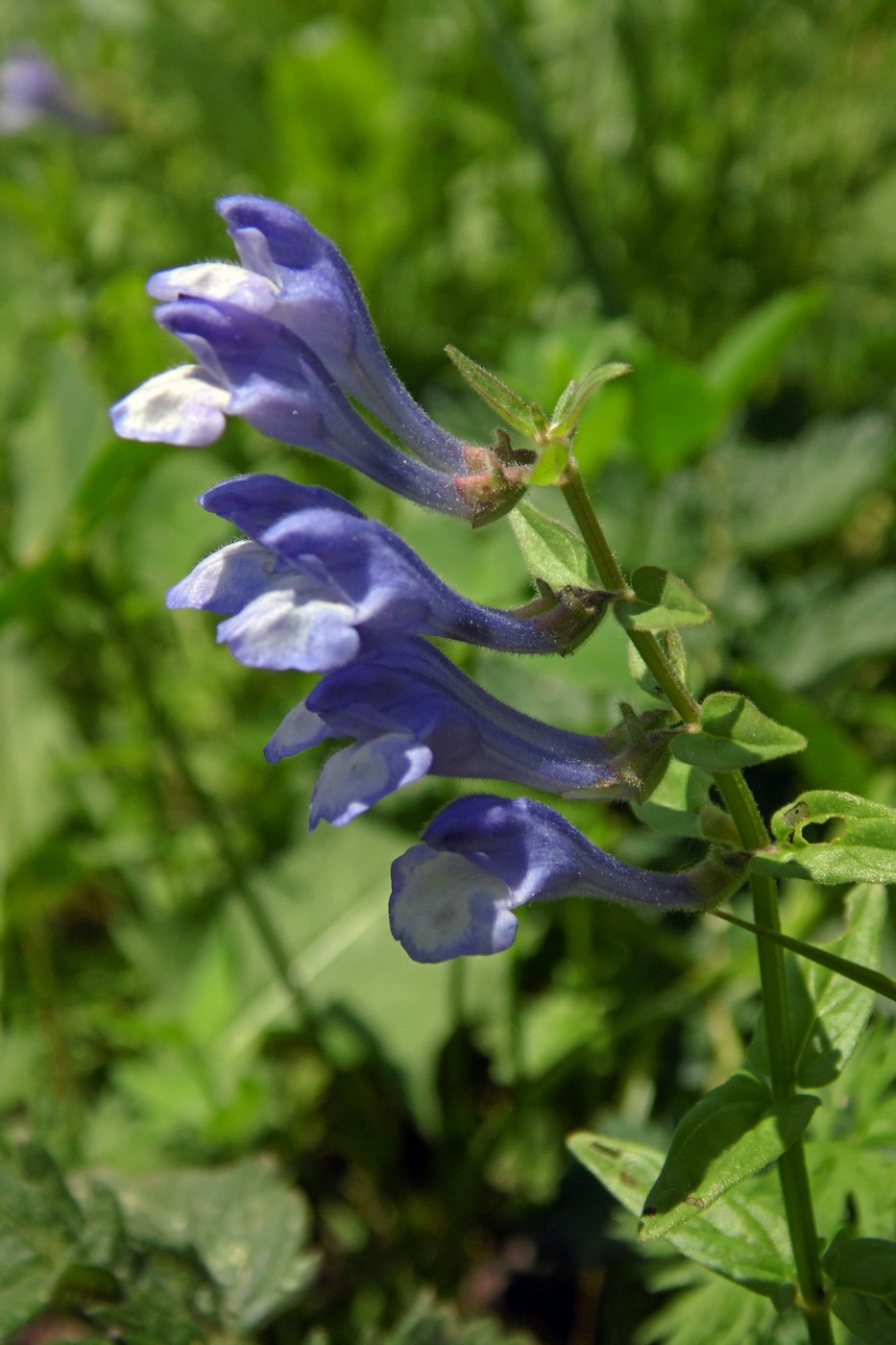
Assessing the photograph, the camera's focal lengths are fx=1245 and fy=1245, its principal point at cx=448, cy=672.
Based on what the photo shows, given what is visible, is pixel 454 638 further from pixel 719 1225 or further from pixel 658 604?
pixel 719 1225

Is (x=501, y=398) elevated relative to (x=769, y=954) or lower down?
elevated

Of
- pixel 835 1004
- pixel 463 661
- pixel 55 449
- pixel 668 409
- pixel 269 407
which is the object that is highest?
pixel 55 449

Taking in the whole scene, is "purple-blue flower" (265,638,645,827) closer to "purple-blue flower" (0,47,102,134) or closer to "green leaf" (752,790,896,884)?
"green leaf" (752,790,896,884)

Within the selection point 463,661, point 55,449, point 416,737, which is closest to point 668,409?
point 463,661

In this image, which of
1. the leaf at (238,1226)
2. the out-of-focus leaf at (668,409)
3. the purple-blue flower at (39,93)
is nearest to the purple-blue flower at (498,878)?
the leaf at (238,1226)

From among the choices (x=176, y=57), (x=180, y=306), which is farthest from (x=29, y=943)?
(x=176, y=57)

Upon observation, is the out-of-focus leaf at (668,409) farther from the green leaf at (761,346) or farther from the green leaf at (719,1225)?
the green leaf at (719,1225)

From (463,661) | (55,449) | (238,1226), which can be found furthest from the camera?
(55,449)

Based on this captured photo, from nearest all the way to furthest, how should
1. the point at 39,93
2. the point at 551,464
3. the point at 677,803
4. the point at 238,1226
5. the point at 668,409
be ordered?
1. the point at 551,464
2. the point at 677,803
3. the point at 238,1226
4. the point at 668,409
5. the point at 39,93
